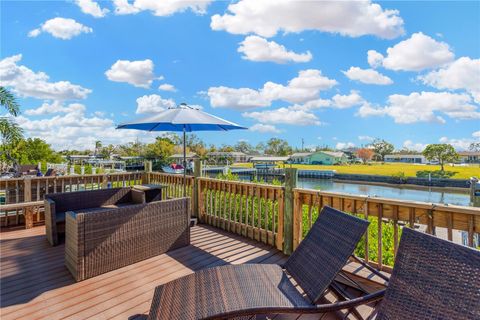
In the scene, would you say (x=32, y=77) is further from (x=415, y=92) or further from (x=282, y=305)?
(x=415, y=92)

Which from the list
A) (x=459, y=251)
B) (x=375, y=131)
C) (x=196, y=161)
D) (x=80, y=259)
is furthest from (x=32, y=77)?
(x=375, y=131)

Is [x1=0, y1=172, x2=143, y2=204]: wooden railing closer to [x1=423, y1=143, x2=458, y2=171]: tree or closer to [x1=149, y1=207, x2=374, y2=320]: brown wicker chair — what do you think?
[x1=149, y1=207, x2=374, y2=320]: brown wicker chair

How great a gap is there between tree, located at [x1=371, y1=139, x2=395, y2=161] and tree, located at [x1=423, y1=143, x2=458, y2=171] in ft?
89.5

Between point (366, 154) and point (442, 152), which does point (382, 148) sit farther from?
point (442, 152)

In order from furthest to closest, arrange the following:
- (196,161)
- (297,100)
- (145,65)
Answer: (297,100), (145,65), (196,161)

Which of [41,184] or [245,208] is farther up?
[41,184]

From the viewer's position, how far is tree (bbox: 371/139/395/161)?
78.1m

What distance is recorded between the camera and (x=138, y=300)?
2557 millimetres

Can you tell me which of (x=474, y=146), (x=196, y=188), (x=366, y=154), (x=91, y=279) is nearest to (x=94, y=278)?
(x=91, y=279)

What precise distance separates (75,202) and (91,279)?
195 centimetres

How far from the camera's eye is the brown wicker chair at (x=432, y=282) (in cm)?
126

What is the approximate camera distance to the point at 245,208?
4664 mm

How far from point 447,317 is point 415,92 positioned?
77.7 meters

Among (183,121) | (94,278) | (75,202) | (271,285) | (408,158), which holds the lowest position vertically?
(94,278)
